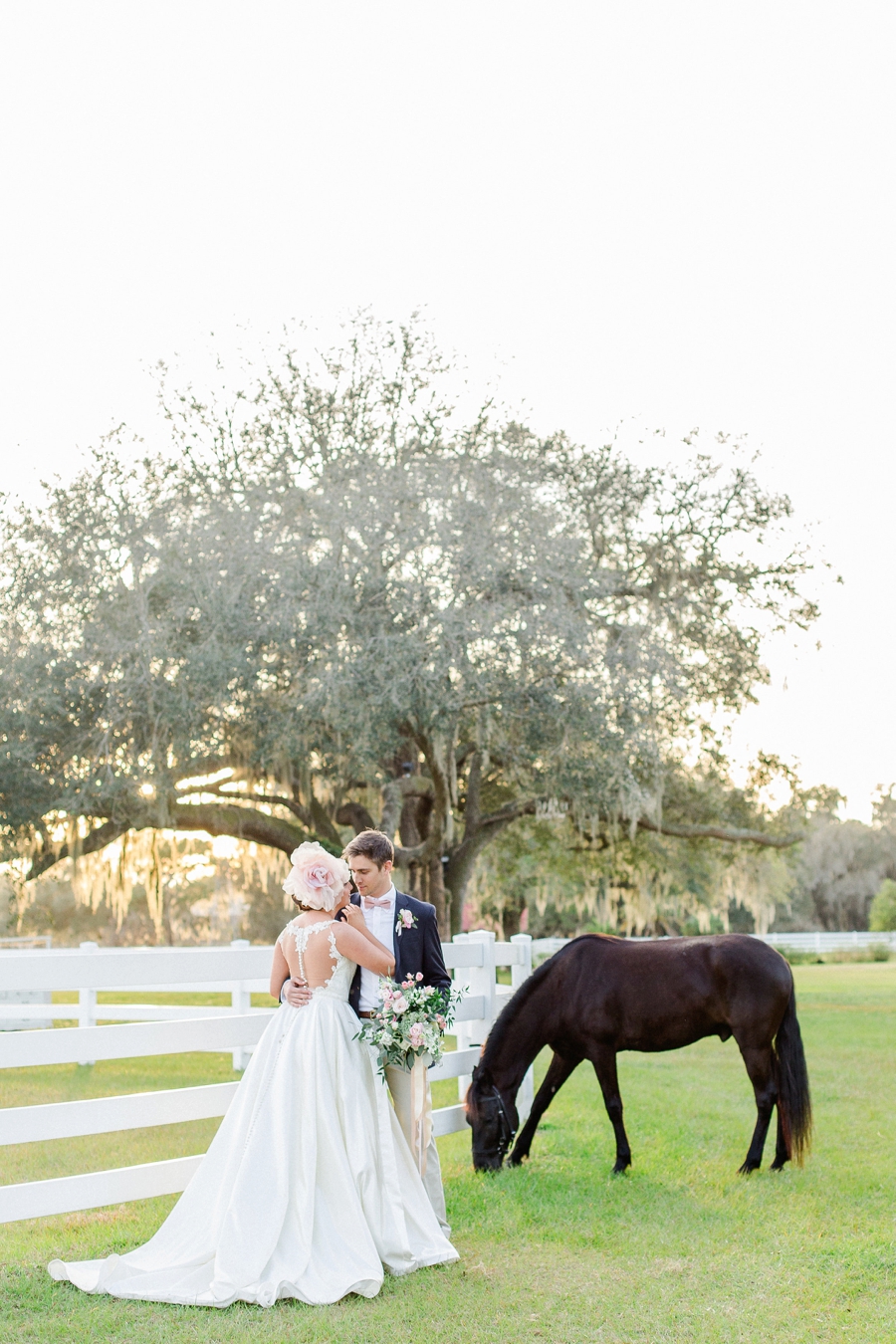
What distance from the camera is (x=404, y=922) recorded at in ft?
16.7

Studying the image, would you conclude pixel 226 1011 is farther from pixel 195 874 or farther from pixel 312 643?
pixel 195 874

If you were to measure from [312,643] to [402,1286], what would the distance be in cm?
1011

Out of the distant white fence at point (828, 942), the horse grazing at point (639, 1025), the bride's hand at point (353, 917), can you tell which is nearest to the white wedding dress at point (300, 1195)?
the bride's hand at point (353, 917)

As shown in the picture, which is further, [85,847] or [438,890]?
[438,890]

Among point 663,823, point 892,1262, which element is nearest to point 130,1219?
point 892,1262

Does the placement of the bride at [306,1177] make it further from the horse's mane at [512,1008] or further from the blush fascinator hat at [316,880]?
the horse's mane at [512,1008]

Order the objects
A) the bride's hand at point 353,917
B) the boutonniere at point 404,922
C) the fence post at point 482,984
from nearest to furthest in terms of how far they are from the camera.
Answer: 1. the bride's hand at point 353,917
2. the boutonniere at point 404,922
3. the fence post at point 482,984

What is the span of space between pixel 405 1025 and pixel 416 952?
1.26 feet

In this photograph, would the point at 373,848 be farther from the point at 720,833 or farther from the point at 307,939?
the point at 720,833

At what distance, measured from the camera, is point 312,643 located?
14141 mm

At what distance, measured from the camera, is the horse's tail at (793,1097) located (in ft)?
21.9

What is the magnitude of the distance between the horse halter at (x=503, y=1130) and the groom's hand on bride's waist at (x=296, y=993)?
2225mm

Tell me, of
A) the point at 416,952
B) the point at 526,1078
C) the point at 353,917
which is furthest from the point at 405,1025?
the point at 526,1078

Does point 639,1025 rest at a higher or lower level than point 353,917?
lower
